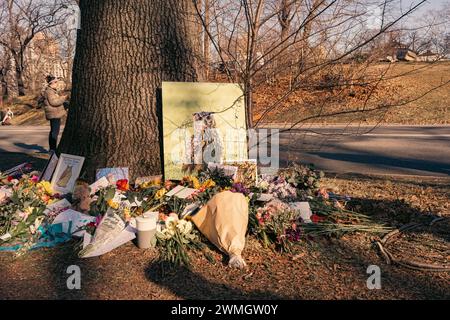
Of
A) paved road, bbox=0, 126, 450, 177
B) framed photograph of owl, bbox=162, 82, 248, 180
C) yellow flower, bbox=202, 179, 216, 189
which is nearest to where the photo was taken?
yellow flower, bbox=202, 179, 216, 189

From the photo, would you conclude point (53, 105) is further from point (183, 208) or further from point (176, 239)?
point (176, 239)

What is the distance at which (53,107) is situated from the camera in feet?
28.7

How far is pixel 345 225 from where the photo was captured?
3961mm

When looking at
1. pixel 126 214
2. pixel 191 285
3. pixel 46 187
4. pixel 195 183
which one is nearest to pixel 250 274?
pixel 191 285

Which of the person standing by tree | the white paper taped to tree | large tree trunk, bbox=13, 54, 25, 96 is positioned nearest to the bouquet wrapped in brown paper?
the white paper taped to tree

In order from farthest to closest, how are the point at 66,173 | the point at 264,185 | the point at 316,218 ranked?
the point at 66,173, the point at 264,185, the point at 316,218

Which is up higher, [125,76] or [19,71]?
[19,71]

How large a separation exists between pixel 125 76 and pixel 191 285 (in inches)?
105

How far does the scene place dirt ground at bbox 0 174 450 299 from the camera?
2922 millimetres

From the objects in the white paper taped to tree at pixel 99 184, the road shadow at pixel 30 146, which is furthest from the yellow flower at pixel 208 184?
the road shadow at pixel 30 146

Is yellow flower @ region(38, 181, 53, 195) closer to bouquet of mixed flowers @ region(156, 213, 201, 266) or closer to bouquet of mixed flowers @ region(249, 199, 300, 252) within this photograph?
bouquet of mixed flowers @ region(156, 213, 201, 266)

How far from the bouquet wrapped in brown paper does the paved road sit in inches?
85.9
